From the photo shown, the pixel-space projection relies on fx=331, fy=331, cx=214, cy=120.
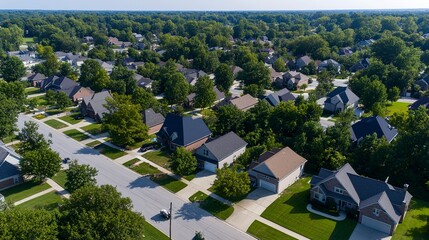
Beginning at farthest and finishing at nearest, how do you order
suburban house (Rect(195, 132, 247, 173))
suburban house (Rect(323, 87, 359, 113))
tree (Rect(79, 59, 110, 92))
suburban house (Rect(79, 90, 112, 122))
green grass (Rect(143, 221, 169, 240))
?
tree (Rect(79, 59, 110, 92)) → suburban house (Rect(323, 87, 359, 113)) → suburban house (Rect(79, 90, 112, 122)) → suburban house (Rect(195, 132, 247, 173)) → green grass (Rect(143, 221, 169, 240))

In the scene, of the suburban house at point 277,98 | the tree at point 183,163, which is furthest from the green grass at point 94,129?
the suburban house at point 277,98

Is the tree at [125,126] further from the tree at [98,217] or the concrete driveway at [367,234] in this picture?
the concrete driveway at [367,234]

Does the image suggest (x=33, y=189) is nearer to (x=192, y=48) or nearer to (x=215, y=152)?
(x=215, y=152)

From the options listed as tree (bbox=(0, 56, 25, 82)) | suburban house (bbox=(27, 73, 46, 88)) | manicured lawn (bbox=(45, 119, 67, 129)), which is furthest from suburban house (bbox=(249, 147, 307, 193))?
tree (bbox=(0, 56, 25, 82))

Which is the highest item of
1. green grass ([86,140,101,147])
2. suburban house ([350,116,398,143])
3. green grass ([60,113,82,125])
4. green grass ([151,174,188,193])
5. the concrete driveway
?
suburban house ([350,116,398,143])

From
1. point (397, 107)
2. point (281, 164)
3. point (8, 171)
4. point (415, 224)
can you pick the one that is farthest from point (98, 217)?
point (397, 107)

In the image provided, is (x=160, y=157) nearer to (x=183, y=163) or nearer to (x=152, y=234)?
(x=183, y=163)

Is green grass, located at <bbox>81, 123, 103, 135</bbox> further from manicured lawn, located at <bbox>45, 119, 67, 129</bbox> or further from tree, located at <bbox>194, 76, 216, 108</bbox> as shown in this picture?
tree, located at <bbox>194, 76, 216, 108</bbox>
